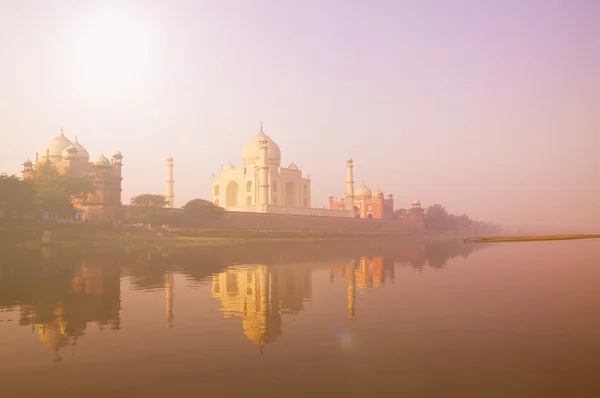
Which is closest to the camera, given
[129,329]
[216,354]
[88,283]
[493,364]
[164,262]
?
[493,364]

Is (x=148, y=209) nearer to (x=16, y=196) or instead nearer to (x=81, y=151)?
(x=16, y=196)

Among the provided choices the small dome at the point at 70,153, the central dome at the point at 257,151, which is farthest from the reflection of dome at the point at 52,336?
the central dome at the point at 257,151

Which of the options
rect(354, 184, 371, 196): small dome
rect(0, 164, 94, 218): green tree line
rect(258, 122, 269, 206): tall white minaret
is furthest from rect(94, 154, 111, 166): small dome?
rect(354, 184, 371, 196): small dome

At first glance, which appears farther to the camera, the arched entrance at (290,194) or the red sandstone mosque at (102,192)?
the arched entrance at (290,194)

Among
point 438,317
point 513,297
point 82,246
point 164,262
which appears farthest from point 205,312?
point 82,246

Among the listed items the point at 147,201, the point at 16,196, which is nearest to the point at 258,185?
the point at 147,201

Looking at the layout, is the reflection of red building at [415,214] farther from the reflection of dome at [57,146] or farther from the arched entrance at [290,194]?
the reflection of dome at [57,146]

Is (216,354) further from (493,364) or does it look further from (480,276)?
(480,276)
